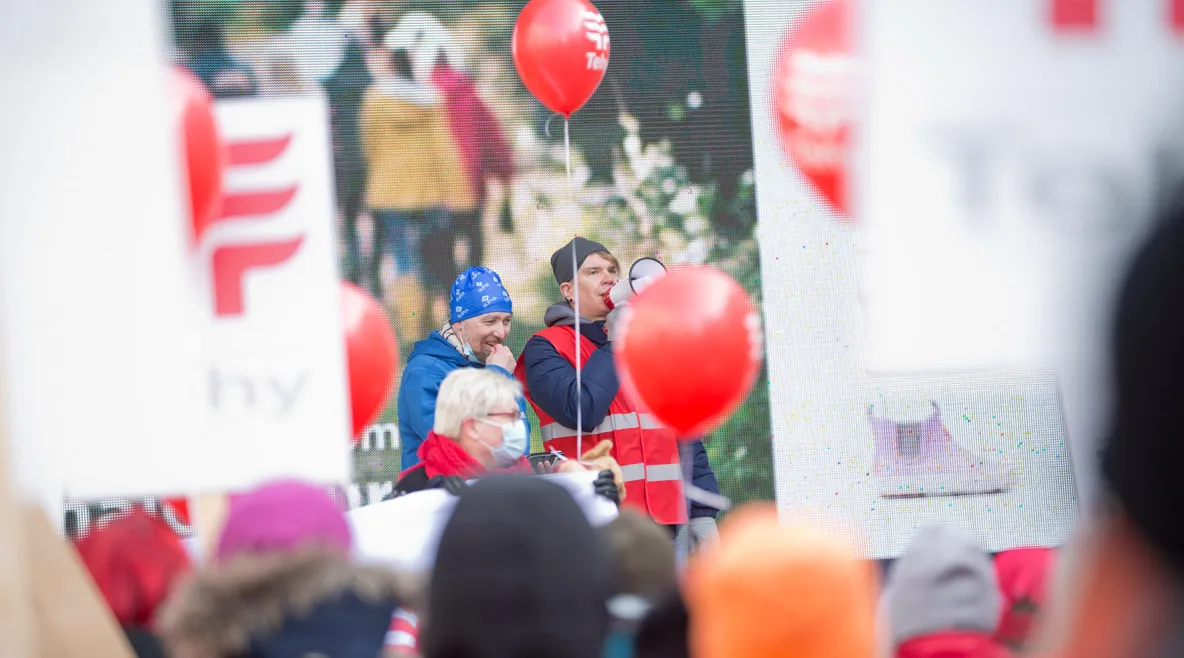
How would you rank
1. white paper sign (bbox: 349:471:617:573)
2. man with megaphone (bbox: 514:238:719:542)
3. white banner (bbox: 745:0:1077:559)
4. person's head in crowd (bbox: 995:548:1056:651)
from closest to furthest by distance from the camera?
person's head in crowd (bbox: 995:548:1056:651) < white paper sign (bbox: 349:471:617:573) < man with megaphone (bbox: 514:238:719:542) < white banner (bbox: 745:0:1077:559)

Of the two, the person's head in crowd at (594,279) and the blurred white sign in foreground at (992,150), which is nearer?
the blurred white sign in foreground at (992,150)

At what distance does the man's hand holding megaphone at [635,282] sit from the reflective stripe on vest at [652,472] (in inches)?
20.0

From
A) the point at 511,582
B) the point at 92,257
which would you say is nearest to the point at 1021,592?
the point at 511,582

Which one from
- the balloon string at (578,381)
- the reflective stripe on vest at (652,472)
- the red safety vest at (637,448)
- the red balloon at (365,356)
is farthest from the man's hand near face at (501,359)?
the reflective stripe on vest at (652,472)

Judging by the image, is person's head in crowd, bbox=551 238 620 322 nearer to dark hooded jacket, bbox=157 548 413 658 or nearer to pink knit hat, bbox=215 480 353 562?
pink knit hat, bbox=215 480 353 562

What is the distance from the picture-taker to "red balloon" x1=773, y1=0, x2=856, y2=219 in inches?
134

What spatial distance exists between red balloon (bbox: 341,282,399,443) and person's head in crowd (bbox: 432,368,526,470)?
42 centimetres

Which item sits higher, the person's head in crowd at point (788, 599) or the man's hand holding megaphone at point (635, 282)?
the man's hand holding megaphone at point (635, 282)

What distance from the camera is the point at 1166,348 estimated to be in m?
0.85

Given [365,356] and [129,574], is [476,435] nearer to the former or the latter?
[365,356]

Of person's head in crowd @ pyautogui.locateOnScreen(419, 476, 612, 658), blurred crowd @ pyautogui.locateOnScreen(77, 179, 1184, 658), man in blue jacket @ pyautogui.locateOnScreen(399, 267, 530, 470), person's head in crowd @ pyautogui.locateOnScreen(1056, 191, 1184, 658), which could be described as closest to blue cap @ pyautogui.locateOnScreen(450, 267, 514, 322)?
man in blue jacket @ pyautogui.locateOnScreen(399, 267, 530, 470)

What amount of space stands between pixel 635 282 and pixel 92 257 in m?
2.49

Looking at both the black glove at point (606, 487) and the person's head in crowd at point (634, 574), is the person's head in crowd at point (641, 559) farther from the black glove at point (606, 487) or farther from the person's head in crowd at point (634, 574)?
the black glove at point (606, 487)

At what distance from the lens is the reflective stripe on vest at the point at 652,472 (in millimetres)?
4062
